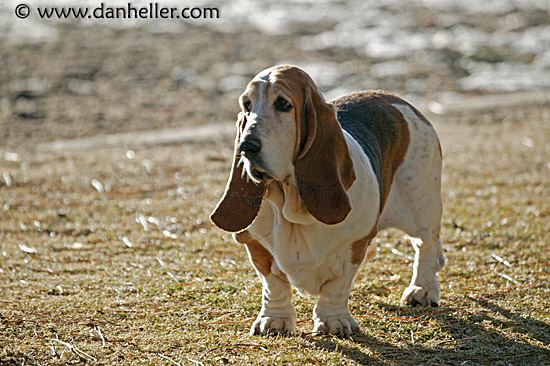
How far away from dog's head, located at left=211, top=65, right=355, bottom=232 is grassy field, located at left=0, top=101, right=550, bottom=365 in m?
0.77

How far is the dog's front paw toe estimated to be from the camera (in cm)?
472

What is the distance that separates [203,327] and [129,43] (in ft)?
45.1

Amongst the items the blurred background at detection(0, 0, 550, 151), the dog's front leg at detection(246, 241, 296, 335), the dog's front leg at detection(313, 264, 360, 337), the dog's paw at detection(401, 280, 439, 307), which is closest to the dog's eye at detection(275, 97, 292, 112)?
the dog's front leg at detection(246, 241, 296, 335)

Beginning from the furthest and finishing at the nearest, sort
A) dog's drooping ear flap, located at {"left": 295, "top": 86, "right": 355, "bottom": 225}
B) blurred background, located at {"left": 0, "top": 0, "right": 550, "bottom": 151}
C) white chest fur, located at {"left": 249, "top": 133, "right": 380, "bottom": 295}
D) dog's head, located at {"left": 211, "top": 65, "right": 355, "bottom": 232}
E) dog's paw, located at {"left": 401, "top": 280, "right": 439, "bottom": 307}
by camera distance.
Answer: blurred background, located at {"left": 0, "top": 0, "right": 550, "bottom": 151}
dog's paw, located at {"left": 401, "top": 280, "right": 439, "bottom": 307}
white chest fur, located at {"left": 249, "top": 133, "right": 380, "bottom": 295}
dog's drooping ear flap, located at {"left": 295, "top": 86, "right": 355, "bottom": 225}
dog's head, located at {"left": 211, "top": 65, "right": 355, "bottom": 232}

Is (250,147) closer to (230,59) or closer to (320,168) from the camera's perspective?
(320,168)

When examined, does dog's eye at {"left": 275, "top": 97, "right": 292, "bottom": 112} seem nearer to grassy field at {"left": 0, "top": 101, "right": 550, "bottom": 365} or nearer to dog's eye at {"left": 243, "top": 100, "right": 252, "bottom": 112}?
dog's eye at {"left": 243, "top": 100, "right": 252, "bottom": 112}

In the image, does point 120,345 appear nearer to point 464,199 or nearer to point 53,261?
point 53,261

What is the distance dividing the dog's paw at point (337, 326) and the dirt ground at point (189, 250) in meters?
0.07

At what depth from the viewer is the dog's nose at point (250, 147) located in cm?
349

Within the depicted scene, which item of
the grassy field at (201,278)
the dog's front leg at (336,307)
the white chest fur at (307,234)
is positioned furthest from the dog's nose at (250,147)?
the grassy field at (201,278)

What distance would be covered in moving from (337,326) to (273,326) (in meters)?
0.36

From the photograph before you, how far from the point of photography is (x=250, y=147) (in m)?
3.50

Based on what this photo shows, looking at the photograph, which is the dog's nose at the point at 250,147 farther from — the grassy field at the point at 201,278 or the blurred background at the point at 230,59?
the blurred background at the point at 230,59

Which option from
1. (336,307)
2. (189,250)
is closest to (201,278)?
(189,250)
